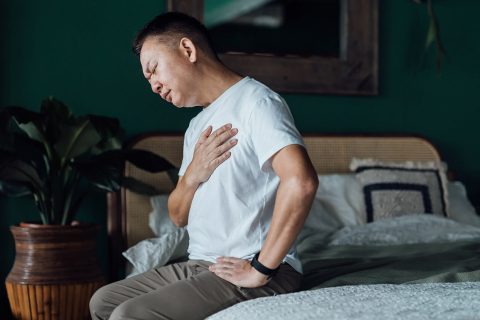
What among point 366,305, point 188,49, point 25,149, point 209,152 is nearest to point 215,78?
point 188,49

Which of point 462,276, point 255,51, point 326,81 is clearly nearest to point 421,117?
point 326,81

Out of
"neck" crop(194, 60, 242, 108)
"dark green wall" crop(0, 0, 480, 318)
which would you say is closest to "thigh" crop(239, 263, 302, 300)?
"neck" crop(194, 60, 242, 108)

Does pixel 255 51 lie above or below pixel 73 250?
above

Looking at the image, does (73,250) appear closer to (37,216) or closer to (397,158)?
(37,216)

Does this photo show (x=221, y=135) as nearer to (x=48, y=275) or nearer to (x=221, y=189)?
(x=221, y=189)

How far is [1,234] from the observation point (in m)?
3.29

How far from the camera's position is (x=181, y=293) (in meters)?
1.66

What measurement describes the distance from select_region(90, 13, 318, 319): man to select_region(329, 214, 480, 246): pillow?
115cm

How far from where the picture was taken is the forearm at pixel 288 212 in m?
1.59

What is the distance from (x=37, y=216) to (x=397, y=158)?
1.95 metres

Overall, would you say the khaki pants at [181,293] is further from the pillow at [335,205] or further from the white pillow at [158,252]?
the pillow at [335,205]

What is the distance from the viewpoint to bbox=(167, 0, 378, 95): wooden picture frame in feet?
12.3

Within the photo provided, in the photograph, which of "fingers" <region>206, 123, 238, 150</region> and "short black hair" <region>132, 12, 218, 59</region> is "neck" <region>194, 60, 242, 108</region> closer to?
"short black hair" <region>132, 12, 218, 59</region>

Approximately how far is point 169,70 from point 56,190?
1283 millimetres
